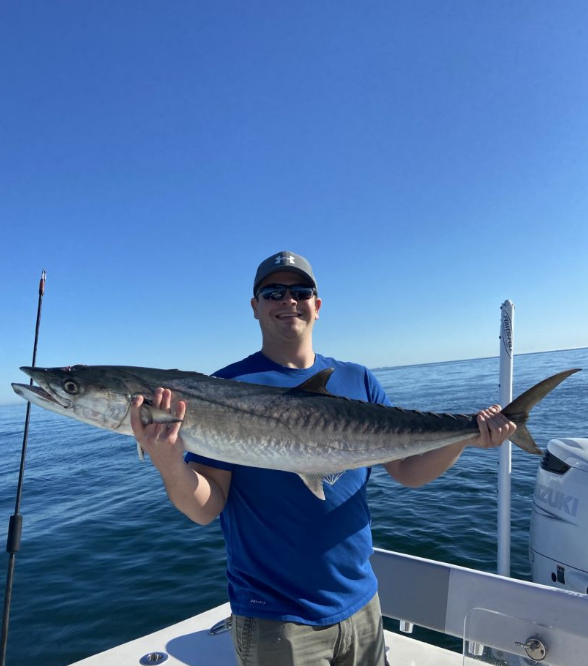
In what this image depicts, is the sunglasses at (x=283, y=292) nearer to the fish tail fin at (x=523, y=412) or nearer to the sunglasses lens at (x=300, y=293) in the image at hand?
the sunglasses lens at (x=300, y=293)

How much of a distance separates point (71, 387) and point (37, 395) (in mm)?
170

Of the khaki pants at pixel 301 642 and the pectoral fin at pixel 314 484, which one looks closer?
the khaki pants at pixel 301 642

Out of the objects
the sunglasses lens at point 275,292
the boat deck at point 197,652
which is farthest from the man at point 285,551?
the boat deck at point 197,652

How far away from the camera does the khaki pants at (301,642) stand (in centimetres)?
199

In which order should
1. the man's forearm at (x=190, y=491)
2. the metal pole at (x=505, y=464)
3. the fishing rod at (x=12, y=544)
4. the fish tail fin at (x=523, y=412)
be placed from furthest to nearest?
the metal pole at (x=505, y=464)
the fishing rod at (x=12, y=544)
the fish tail fin at (x=523, y=412)
the man's forearm at (x=190, y=491)

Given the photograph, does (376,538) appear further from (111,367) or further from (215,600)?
(111,367)

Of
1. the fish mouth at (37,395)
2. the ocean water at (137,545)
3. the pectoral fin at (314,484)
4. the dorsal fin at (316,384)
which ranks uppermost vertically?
the dorsal fin at (316,384)

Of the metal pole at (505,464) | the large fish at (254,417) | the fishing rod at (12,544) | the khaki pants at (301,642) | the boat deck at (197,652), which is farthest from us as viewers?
the metal pole at (505,464)

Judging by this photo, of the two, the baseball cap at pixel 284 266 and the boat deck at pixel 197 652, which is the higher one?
the baseball cap at pixel 284 266

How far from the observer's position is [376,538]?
24.4 ft

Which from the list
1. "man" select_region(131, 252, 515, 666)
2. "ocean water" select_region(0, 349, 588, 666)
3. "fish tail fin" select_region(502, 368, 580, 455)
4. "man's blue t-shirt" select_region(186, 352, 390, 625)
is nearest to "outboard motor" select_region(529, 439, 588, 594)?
"ocean water" select_region(0, 349, 588, 666)

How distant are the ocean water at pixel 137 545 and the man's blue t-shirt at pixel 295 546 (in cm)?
359

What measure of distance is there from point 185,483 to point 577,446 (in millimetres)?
4479

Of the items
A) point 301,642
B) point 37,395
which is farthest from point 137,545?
point 301,642
